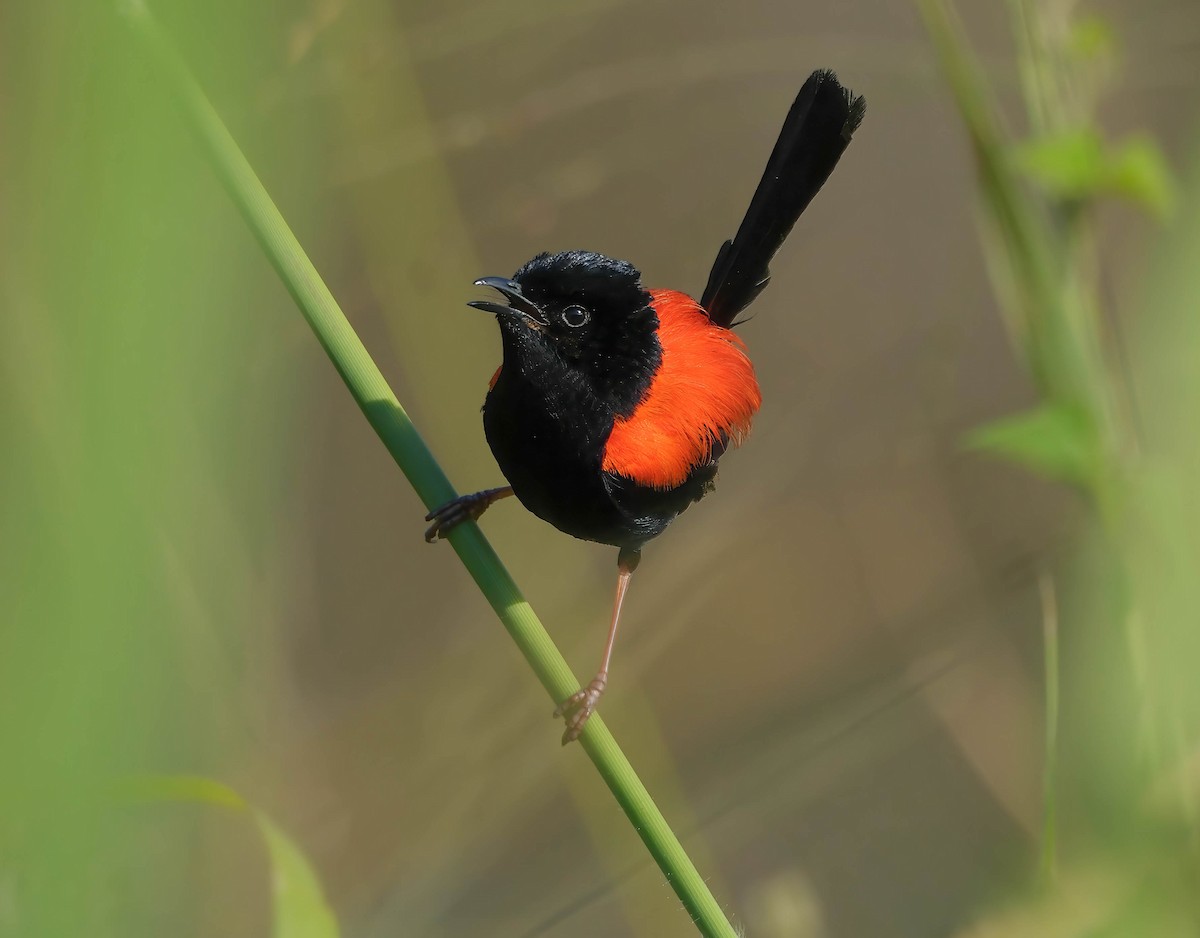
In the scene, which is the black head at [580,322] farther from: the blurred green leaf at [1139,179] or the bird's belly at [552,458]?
the blurred green leaf at [1139,179]

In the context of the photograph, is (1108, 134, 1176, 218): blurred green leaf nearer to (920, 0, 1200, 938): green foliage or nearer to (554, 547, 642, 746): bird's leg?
(920, 0, 1200, 938): green foliage

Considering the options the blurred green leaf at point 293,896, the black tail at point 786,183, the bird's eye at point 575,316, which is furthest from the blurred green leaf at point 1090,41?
the blurred green leaf at point 293,896

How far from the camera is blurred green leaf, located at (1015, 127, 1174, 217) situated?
171 centimetres

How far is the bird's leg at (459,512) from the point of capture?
5.64ft

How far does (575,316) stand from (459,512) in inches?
18.2

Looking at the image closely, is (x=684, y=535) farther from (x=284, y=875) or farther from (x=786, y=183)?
(x=284, y=875)

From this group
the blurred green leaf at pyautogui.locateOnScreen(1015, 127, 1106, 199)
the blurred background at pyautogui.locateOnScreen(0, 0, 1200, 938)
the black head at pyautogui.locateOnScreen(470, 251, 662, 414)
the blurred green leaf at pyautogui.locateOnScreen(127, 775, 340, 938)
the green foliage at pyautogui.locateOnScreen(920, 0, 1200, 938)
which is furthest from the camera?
the blurred background at pyautogui.locateOnScreen(0, 0, 1200, 938)

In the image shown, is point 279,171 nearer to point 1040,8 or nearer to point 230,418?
point 230,418

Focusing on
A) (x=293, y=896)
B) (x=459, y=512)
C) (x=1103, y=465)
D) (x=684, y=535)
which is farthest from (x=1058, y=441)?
(x=684, y=535)

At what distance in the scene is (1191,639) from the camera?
2.96ft

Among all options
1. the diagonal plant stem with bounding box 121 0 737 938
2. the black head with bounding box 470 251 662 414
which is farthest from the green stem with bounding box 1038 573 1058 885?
the black head with bounding box 470 251 662 414

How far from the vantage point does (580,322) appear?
2002mm

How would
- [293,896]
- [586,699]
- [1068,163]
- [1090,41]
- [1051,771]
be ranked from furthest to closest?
Answer: [586,699] → [1090,41] → [1068,163] → [1051,771] → [293,896]

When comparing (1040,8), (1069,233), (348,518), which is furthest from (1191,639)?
(348,518)
